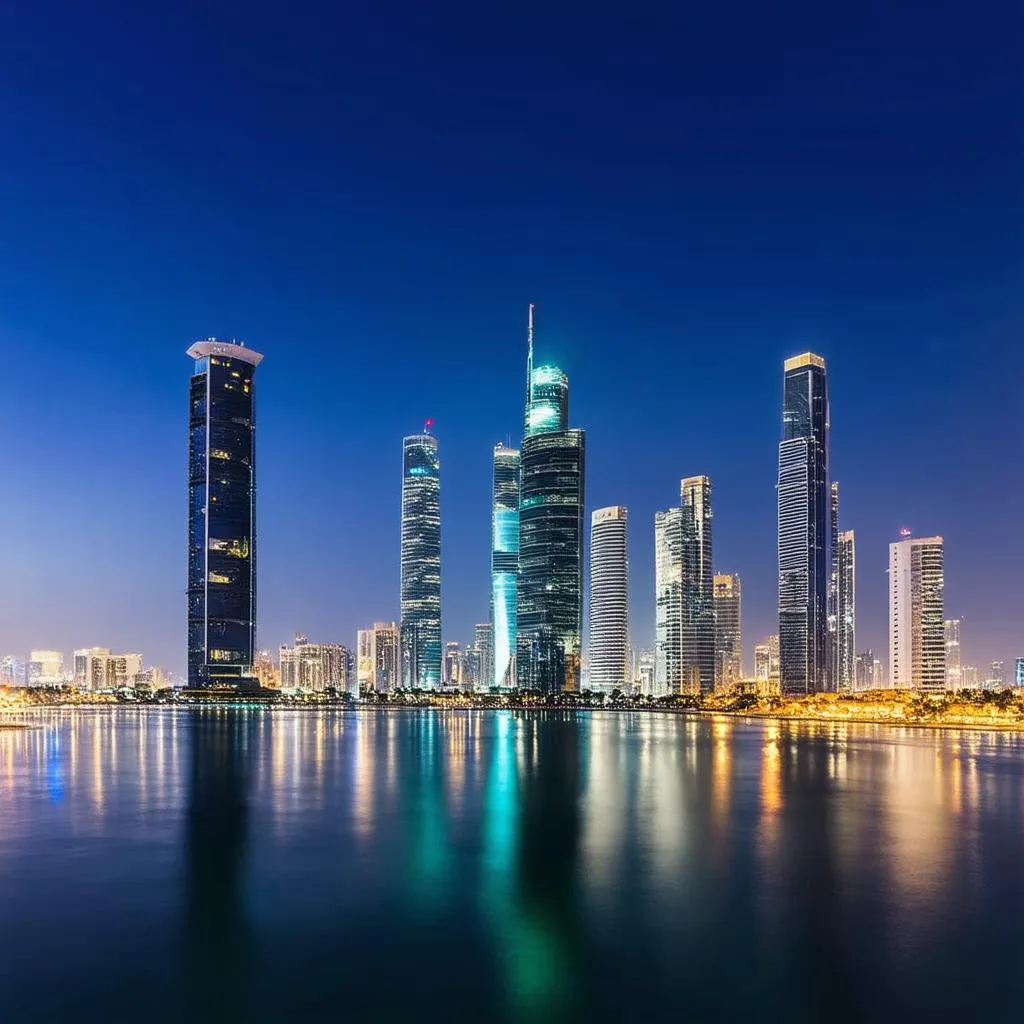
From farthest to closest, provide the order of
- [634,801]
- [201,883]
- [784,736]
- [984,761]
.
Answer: [784,736]
[984,761]
[634,801]
[201,883]

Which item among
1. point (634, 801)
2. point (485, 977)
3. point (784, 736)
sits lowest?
point (784, 736)

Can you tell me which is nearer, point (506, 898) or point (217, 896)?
point (217, 896)

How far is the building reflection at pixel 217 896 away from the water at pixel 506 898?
0.12 m

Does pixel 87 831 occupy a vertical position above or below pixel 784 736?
above

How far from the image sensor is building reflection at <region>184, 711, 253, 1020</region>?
22078 mm

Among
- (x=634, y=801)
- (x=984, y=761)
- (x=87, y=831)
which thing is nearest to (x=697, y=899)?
(x=634, y=801)

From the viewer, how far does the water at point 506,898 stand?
72.6 ft

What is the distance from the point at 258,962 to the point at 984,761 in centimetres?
8111

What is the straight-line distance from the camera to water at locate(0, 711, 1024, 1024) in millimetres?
22125

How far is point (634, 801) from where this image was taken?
54.7 m

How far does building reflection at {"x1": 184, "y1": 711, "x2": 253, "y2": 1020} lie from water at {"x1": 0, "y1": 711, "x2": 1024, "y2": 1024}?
0.12 metres

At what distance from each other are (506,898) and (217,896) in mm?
9702

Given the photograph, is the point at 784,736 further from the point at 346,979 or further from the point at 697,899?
the point at 346,979

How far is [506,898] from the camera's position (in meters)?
31.5
